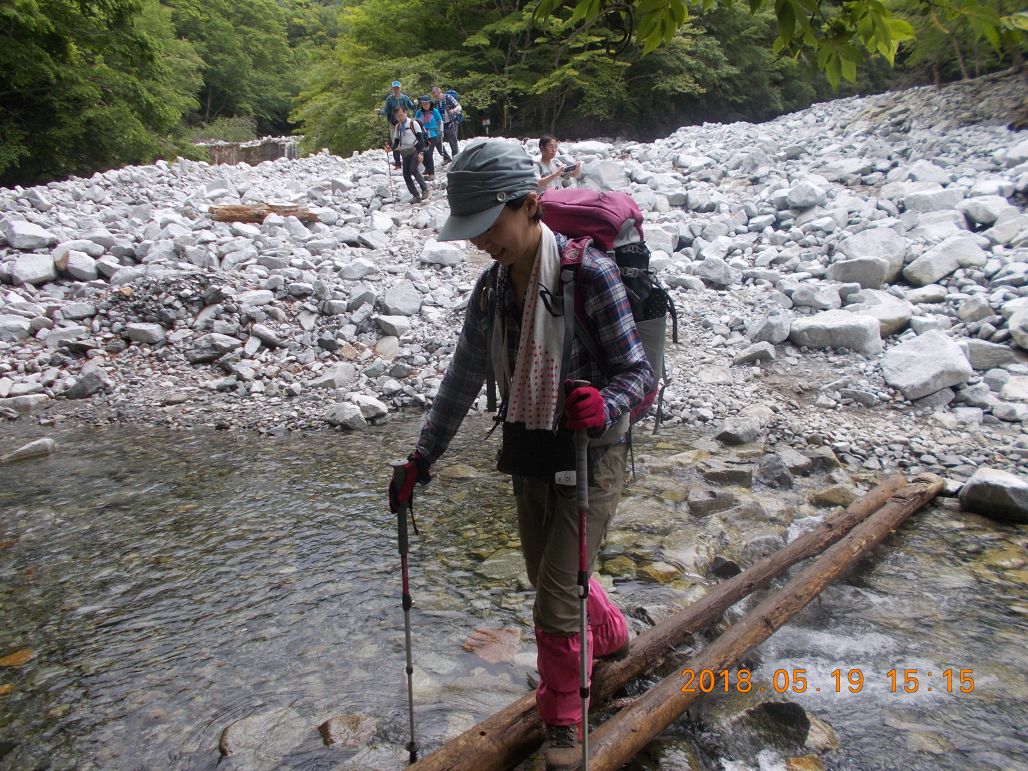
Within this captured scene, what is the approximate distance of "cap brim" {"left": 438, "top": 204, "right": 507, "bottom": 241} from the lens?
97.3 inches

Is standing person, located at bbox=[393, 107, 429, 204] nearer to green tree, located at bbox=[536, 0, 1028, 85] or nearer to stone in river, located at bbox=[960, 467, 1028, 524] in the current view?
stone in river, located at bbox=[960, 467, 1028, 524]

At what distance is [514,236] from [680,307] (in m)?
8.19

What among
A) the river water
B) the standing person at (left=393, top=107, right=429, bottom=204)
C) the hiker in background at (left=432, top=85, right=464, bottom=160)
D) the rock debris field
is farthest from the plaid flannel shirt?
the hiker in background at (left=432, top=85, right=464, bottom=160)

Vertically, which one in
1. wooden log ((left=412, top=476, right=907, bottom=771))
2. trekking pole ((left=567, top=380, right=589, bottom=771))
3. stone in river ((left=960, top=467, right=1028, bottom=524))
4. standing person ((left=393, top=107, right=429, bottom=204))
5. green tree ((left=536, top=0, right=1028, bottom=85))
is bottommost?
wooden log ((left=412, top=476, right=907, bottom=771))

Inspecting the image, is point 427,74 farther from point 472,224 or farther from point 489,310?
point 472,224

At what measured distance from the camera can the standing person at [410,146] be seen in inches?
585

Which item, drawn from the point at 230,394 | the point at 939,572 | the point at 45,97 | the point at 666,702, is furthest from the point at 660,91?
the point at 666,702

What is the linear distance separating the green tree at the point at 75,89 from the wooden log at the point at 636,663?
22846mm

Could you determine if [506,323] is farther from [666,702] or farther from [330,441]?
[330,441]

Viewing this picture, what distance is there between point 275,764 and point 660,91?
110ft

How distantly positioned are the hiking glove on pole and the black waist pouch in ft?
1.29

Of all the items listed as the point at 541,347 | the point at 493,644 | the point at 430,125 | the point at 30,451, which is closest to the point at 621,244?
the point at 541,347

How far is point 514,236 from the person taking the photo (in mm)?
2576

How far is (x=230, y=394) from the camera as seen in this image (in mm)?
9117
